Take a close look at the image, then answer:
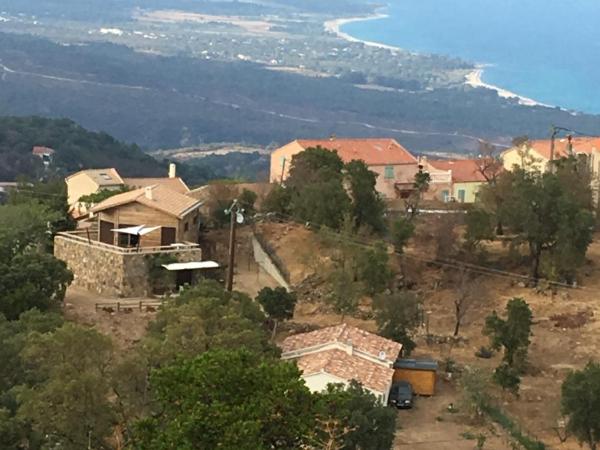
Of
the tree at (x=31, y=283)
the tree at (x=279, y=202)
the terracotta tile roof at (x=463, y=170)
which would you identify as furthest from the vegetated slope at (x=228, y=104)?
the tree at (x=31, y=283)

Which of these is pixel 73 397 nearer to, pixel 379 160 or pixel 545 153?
pixel 379 160

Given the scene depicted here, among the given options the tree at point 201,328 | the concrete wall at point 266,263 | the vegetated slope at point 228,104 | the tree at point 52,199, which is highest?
the tree at point 201,328

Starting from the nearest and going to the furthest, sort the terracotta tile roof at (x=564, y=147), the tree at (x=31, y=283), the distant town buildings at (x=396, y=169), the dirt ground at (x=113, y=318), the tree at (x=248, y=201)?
the tree at (x=31, y=283) < the dirt ground at (x=113, y=318) < the tree at (x=248, y=201) < the terracotta tile roof at (x=564, y=147) < the distant town buildings at (x=396, y=169)

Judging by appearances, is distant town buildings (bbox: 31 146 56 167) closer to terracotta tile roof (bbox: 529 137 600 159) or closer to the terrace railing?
terracotta tile roof (bbox: 529 137 600 159)

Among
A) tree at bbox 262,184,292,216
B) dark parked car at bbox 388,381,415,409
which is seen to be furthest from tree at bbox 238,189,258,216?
dark parked car at bbox 388,381,415,409

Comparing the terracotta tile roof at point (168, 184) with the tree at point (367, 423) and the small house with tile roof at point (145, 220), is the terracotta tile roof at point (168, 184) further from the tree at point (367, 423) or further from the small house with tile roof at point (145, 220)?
the tree at point (367, 423)

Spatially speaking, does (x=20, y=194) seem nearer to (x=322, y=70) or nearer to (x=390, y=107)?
(x=390, y=107)

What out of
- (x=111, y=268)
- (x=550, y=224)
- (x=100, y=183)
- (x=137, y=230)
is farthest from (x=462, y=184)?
(x=111, y=268)
